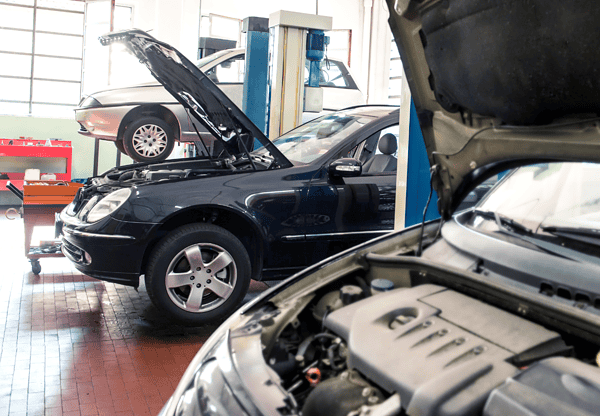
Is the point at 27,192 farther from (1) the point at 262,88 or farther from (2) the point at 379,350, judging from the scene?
(2) the point at 379,350

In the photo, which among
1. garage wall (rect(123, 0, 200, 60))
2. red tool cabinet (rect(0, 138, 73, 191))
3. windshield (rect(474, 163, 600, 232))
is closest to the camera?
windshield (rect(474, 163, 600, 232))

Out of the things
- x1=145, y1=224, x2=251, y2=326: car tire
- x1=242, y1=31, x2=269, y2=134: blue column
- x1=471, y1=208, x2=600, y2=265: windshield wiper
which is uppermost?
x1=242, y1=31, x2=269, y2=134: blue column

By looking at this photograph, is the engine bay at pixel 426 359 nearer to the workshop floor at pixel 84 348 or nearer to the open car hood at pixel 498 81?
the open car hood at pixel 498 81

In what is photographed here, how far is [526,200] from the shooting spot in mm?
2260

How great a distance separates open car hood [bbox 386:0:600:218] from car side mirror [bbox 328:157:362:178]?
1.83m

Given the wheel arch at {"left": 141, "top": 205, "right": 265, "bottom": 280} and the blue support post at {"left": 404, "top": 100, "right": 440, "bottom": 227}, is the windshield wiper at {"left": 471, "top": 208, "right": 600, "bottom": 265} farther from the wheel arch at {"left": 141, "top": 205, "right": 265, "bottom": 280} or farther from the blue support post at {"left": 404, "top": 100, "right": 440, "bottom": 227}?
the wheel arch at {"left": 141, "top": 205, "right": 265, "bottom": 280}

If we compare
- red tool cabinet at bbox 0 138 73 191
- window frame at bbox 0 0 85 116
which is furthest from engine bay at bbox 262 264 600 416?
window frame at bbox 0 0 85 116

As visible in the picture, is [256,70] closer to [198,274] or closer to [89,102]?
[89,102]

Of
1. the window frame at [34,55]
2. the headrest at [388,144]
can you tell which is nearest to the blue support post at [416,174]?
the headrest at [388,144]

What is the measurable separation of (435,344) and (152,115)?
6544 millimetres

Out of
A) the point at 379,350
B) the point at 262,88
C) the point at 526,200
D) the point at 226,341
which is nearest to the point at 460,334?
the point at 379,350

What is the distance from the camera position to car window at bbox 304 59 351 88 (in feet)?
27.1

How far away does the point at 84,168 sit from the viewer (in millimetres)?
11719

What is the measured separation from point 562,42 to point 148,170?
4.01 m
